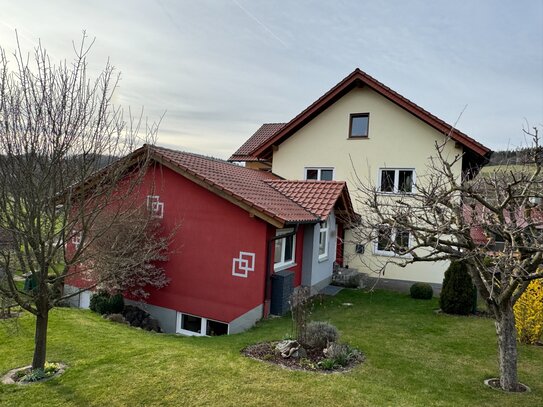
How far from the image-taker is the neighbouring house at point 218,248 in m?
10.4

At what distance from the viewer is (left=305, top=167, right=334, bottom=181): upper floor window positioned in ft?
58.7

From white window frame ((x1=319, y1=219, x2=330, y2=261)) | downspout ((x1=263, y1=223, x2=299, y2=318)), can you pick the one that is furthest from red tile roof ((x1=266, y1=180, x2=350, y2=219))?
downspout ((x1=263, y1=223, x2=299, y2=318))

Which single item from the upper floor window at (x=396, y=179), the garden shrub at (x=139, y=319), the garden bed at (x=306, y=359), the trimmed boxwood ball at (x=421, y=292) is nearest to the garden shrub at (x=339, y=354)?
the garden bed at (x=306, y=359)

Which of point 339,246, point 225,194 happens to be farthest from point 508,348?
point 339,246

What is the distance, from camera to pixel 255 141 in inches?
1017

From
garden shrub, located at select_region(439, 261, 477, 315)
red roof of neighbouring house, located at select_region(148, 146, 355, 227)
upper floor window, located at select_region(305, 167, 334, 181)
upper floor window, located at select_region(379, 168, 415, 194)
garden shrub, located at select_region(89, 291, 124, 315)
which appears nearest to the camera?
A: red roof of neighbouring house, located at select_region(148, 146, 355, 227)

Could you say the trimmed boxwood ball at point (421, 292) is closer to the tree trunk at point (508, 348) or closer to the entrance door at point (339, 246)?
the entrance door at point (339, 246)

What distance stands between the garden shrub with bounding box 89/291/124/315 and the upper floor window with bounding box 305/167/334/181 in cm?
1028

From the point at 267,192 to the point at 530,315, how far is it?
26.5 feet

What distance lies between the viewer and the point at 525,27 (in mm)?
10750

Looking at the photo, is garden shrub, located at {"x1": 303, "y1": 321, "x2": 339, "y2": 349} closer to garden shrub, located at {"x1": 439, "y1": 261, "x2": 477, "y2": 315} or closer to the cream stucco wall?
garden shrub, located at {"x1": 439, "y1": 261, "x2": 477, "y2": 315}

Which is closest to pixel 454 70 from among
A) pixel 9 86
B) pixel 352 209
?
pixel 352 209

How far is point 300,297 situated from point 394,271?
9282 mm

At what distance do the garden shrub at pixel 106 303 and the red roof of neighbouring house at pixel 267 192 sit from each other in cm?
430
